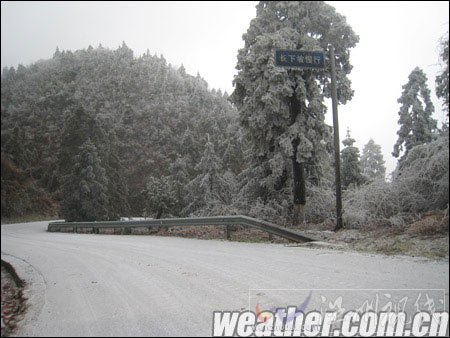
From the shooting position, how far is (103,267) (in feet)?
24.7

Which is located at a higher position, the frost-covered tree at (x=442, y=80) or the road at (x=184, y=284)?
the frost-covered tree at (x=442, y=80)

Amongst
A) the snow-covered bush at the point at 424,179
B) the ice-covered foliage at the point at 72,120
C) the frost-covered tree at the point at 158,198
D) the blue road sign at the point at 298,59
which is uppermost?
the blue road sign at the point at 298,59

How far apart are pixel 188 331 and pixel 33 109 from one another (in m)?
4.54

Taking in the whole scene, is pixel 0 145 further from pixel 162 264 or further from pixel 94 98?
pixel 94 98

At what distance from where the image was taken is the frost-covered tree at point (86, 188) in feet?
38.4

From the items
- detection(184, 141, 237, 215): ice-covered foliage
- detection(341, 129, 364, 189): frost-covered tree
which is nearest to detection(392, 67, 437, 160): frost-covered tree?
detection(341, 129, 364, 189): frost-covered tree

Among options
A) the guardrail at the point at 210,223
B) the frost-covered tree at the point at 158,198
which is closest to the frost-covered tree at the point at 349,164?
the frost-covered tree at the point at 158,198

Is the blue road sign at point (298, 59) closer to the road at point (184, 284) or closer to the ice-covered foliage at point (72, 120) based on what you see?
the ice-covered foliage at point (72, 120)

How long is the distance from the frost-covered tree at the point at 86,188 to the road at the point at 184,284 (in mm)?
3694

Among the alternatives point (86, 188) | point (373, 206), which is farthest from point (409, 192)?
point (86, 188)

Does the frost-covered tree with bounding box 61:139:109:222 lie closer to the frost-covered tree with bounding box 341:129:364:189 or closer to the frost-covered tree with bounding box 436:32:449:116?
the frost-covered tree with bounding box 436:32:449:116

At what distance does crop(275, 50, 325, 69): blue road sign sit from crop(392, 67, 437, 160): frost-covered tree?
21.4 meters

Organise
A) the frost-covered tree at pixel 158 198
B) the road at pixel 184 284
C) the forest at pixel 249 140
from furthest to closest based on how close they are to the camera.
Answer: the frost-covered tree at pixel 158 198, the forest at pixel 249 140, the road at pixel 184 284

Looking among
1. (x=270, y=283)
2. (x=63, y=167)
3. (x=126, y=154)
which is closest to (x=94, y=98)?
(x=63, y=167)
